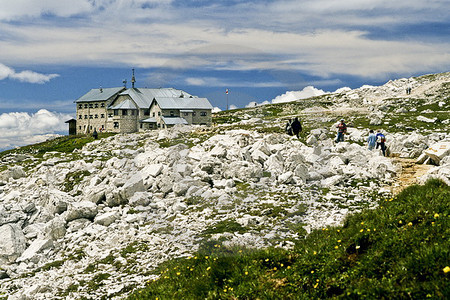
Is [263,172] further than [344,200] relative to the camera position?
Yes

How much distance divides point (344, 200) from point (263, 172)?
7675 millimetres

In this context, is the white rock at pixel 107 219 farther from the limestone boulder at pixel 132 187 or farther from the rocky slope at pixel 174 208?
the limestone boulder at pixel 132 187

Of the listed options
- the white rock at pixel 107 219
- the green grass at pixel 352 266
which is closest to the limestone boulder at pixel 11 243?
the white rock at pixel 107 219

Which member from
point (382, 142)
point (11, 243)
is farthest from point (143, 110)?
point (11, 243)

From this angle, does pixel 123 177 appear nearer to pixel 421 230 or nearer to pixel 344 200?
pixel 344 200

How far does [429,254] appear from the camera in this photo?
8016 millimetres

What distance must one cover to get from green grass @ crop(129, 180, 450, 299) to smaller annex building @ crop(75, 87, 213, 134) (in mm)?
75540

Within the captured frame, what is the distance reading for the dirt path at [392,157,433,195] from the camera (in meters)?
21.1

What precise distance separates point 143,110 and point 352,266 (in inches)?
3635

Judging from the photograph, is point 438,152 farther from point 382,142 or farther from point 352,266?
point 352,266

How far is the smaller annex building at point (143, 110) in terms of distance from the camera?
89125 mm

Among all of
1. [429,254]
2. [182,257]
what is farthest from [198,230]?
[429,254]

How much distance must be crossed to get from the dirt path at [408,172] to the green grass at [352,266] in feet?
33.7

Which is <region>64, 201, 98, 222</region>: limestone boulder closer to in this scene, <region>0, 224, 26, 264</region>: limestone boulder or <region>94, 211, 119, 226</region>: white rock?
<region>94, 211, 119, 226</region>: white rock
